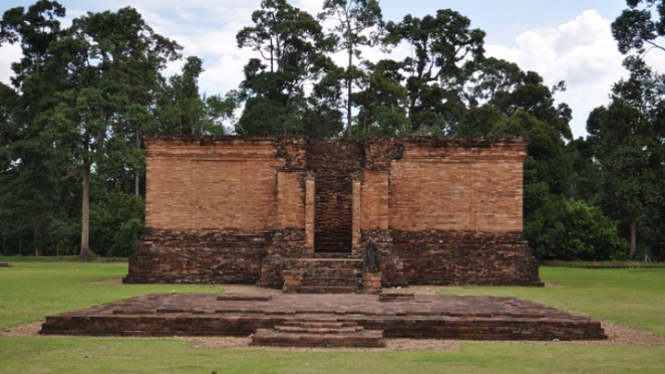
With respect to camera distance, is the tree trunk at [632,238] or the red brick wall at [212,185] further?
the tree trunk at [632,238]

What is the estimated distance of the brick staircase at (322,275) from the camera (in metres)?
18.4

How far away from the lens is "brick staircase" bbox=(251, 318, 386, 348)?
33.4 feet

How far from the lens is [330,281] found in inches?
738

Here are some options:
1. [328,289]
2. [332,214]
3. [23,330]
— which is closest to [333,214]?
[332,214]

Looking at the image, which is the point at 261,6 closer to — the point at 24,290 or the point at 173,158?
the point at 173,158

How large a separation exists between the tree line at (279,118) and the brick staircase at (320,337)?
59.8 feet

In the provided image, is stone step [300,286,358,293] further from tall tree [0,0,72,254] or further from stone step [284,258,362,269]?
tall tree [0,0,72,254]

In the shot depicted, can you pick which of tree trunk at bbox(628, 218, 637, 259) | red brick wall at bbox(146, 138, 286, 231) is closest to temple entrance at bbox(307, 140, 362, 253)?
red brick wall at bbox(146, 138, 286, 231)

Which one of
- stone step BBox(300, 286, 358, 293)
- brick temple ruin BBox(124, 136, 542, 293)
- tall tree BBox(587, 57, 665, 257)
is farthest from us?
tall tree BBox(587, 57, 665, 257)

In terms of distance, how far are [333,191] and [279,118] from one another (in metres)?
18.8

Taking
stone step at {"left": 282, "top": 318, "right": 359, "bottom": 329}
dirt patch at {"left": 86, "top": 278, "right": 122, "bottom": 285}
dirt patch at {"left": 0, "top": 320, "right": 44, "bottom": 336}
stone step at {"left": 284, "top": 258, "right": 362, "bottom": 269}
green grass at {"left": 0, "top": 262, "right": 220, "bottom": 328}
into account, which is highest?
stone step at {"left": 284, "top": 258, "right": 362, "bottom": 269}

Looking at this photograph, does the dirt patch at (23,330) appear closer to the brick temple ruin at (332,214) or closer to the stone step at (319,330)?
the stone step at (319,330)

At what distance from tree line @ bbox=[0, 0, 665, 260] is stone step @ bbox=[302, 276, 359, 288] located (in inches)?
468

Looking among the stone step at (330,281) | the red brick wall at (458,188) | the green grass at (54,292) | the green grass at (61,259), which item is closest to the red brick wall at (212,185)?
the green grass at (54,292)
